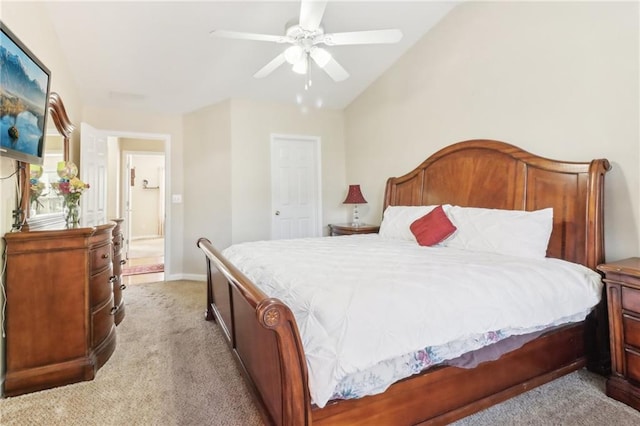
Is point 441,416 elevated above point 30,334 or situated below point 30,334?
below

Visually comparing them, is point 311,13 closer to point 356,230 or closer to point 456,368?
point 456,368

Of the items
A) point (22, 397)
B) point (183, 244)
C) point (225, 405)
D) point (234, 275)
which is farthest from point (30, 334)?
point (183, 244)

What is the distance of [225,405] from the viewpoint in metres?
1.75

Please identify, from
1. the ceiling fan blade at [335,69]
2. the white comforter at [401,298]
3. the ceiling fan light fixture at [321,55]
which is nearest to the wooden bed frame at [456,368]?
the white comforter at [401,298]

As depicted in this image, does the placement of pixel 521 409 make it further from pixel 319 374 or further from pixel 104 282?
pixel 104 282

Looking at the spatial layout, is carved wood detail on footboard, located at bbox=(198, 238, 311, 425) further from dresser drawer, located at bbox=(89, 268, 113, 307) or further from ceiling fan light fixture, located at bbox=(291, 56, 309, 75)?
ceiling fan light fixture, located at bbox=(291, 56, 309, 75)

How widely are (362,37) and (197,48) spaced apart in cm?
190

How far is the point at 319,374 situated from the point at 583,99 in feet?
8.64

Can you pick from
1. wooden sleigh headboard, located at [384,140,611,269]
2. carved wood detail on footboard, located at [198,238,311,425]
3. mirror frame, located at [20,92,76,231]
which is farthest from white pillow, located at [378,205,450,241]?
mirror frame, located at [20,92,76,231]

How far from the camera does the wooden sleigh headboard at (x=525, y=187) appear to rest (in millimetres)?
2102

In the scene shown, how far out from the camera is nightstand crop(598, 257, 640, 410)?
1686mm

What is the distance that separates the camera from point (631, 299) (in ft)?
5.57

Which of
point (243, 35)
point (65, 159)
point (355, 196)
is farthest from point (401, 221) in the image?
point (65, 159)

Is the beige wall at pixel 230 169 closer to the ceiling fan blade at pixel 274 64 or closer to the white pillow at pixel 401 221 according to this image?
the ceiling fan blade at pixel 274 64
